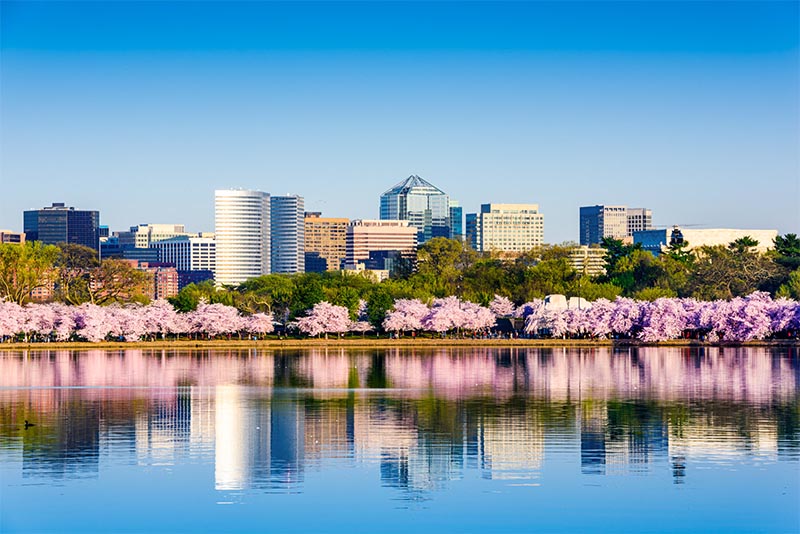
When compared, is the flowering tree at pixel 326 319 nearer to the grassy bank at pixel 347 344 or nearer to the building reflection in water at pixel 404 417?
the grassy bank at pixel 347 344

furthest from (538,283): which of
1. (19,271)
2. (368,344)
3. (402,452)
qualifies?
(402,452)

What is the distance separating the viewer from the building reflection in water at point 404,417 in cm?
3753

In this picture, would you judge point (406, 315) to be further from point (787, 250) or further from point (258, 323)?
point (787, 250)

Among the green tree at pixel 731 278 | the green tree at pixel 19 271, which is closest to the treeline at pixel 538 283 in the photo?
the green tree at pixel 731 278

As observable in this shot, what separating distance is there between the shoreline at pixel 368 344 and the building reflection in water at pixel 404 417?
23.7 metres

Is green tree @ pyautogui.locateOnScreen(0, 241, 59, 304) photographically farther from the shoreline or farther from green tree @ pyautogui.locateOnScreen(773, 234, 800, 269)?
green tree @ pyautogui.locateOnScreen(773, 234, 800, 269)

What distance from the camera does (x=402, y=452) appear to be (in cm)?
3909

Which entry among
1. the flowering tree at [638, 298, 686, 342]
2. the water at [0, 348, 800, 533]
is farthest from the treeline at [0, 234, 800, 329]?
the water at [0, 348, 800, 533]

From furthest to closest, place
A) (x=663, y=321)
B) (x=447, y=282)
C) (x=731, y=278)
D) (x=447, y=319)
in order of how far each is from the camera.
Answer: (x=447, y=282) < (x=731, y=278) < (x=447, y=319) < (x=663, y=321)

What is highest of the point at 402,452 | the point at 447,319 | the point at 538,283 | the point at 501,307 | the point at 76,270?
the point at 76,270

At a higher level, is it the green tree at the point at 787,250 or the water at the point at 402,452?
the green tree at the point at 787,250

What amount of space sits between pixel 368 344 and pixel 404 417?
57483 millimetres

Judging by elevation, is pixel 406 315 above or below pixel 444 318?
above

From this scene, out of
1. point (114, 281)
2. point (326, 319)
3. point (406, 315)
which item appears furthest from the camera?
point (114, 281)
